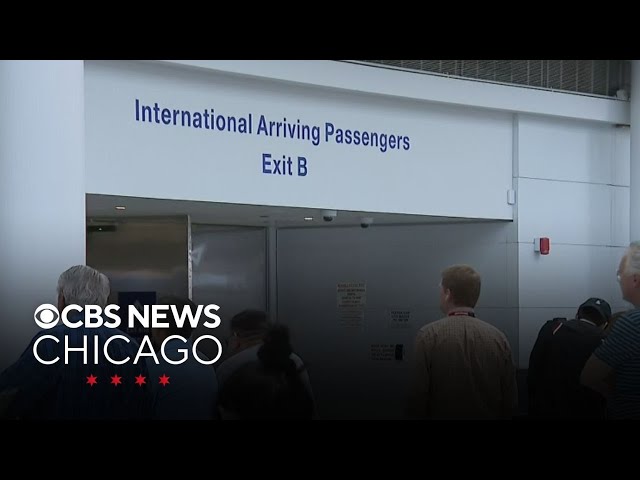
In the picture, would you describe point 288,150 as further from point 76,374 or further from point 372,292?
point 76,374

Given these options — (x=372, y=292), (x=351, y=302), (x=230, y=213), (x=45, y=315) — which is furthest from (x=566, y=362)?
(x=351, y=302)

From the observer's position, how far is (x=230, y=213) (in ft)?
27.5

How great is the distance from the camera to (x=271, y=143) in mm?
7629

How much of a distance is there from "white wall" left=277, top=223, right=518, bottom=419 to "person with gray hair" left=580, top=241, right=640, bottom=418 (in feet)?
18.1

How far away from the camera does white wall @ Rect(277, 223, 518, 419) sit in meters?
9.30

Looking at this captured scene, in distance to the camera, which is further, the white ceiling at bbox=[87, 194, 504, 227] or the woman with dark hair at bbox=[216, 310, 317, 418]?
the white ceiling at bbox=[87, 194, 504, 227]

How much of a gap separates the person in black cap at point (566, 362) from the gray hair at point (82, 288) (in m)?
2.76

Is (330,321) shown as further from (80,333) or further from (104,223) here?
(80,333)

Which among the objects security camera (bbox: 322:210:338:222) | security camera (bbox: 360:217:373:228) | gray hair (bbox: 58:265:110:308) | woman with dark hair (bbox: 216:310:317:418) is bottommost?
woman with dark hair (bbox: 216:310:317:418)

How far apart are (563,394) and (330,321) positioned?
14.5ft

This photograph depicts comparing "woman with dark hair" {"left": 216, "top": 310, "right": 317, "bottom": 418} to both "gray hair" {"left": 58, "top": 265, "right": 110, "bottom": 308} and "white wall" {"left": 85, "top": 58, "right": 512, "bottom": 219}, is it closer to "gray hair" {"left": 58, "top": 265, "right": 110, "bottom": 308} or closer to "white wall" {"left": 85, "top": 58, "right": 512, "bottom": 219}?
"gray hair" {"left": 58, "top": 265, "right": 110, "bottom": 308}

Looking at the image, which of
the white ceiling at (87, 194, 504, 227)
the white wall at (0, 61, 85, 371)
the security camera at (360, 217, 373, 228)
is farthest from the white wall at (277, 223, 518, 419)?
the white wall at (0, 61, 85, 371)

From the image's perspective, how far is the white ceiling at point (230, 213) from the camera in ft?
23.9
